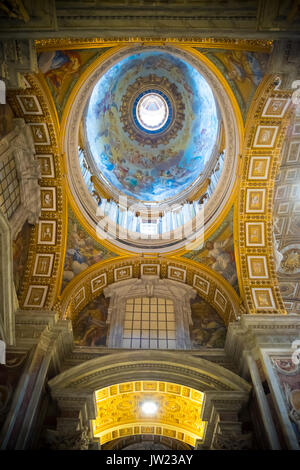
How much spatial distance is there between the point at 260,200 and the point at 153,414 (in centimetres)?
821

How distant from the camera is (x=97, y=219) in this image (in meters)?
15.0

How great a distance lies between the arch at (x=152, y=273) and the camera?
43.7 ft

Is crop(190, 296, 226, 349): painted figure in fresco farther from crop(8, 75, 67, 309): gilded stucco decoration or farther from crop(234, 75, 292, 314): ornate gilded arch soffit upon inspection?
crop(8, 75, 67, 309): gilded stucco decoration

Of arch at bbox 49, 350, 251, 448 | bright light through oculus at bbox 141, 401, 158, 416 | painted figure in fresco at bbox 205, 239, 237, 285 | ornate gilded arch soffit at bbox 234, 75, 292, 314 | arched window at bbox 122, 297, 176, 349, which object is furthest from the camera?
painted figure in fresco at bbox 205, 239, 237, 285

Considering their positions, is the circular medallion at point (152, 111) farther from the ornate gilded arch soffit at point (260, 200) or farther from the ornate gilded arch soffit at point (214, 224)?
the ornate gilded arch soffit at point (260, 200)

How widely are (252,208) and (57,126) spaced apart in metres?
7.57

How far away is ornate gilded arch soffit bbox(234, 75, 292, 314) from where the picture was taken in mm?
12352

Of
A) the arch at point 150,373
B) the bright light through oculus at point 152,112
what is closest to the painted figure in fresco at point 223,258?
the arch at point 150,373

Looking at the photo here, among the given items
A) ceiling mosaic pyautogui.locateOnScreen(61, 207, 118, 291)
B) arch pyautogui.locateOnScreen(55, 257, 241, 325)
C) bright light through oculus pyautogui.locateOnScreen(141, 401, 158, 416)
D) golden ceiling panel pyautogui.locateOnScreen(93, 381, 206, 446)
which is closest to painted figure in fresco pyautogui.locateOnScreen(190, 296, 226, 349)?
arch pyautogui.locateOnScreen(55, 257, 241, 325)

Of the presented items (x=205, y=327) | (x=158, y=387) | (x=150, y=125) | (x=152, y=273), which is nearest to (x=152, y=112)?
(x=150, y=125)

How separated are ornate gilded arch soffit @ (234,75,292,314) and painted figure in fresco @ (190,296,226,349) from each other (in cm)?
178

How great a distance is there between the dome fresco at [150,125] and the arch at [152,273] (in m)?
4.45

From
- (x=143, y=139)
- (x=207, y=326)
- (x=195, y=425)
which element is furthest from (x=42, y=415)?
(x=143, y=139)
